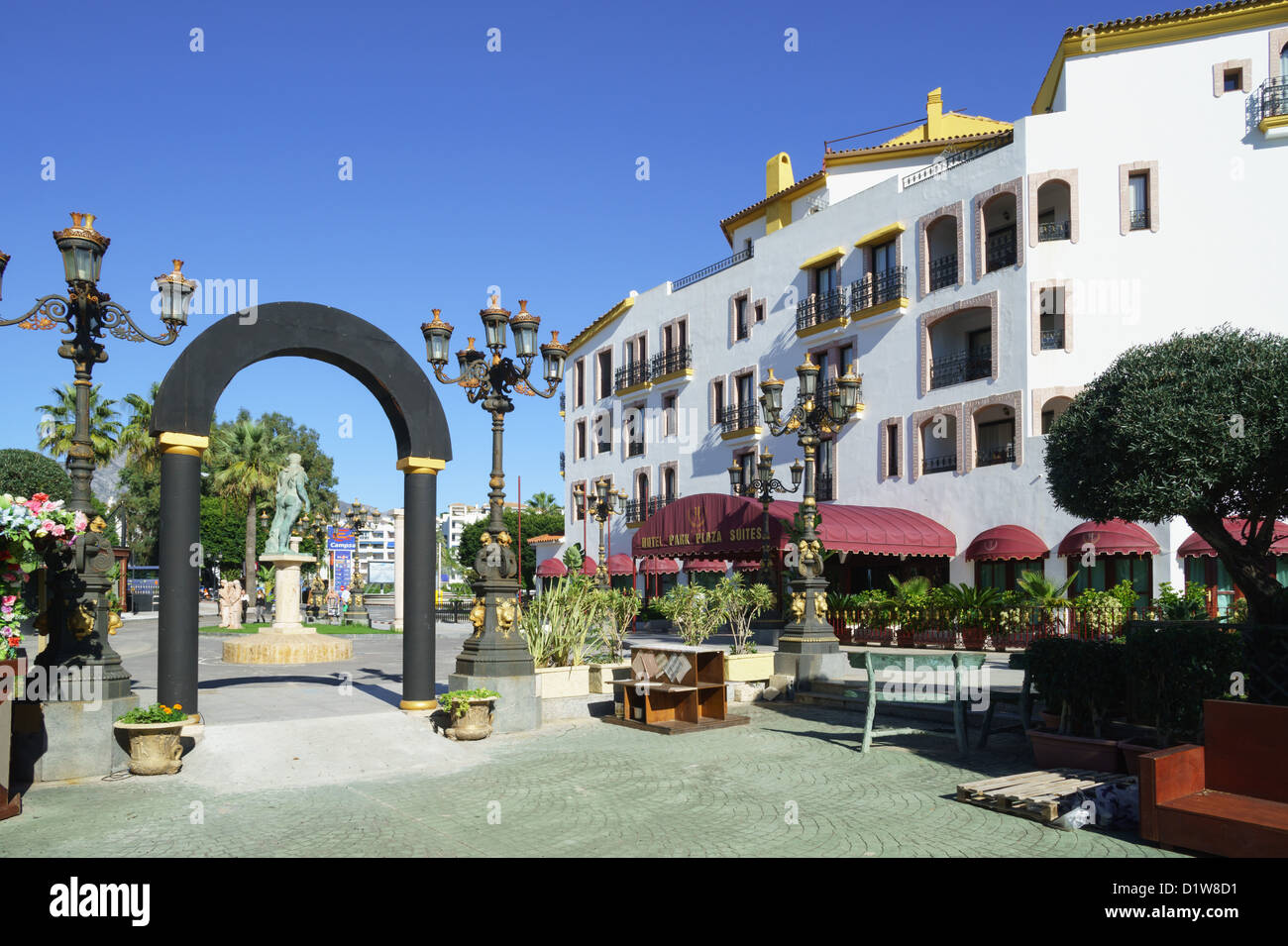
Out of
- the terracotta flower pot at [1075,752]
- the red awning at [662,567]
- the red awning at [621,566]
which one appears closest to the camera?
the terracotta flower pot at [1075,752]

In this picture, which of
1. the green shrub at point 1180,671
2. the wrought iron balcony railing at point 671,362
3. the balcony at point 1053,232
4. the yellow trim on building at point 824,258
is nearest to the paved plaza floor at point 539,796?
the green shrub at point 1180,671

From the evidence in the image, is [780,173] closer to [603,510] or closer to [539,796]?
[603,510]

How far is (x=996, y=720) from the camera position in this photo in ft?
37.5

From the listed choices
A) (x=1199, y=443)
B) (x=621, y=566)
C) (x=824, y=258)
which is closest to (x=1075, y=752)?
(x=1199, y=443)

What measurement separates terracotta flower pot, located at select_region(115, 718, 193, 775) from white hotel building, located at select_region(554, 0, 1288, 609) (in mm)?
18616

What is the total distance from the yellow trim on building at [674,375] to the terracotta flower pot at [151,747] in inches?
1282

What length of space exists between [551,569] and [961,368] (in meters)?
26.7

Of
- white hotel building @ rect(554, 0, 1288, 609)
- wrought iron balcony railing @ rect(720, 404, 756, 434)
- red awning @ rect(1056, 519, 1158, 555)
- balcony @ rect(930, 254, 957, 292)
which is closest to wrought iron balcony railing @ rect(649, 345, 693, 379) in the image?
wrought iron balcony railing @ rect(720, 404, 756, 434)

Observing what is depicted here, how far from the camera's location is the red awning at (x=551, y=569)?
48156 millimetres

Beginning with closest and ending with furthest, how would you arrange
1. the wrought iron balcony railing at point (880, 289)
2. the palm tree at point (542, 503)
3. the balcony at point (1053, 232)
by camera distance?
the balcony at point (1053, 232), the wrought iron balcony railing at point (880, 289), the palm tree at point (542, 503)

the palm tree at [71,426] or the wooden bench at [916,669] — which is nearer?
the wooden bench at [916,669]

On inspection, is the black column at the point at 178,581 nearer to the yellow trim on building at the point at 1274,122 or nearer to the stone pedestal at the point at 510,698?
the stone pedestal at the point at 510,698

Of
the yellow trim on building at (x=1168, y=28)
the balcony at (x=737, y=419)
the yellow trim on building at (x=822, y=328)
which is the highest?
the yellow trim on building at (x=1168, y=28)
